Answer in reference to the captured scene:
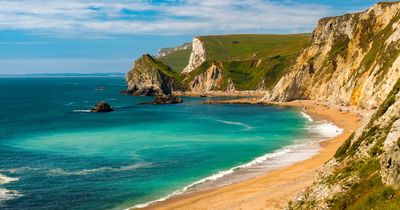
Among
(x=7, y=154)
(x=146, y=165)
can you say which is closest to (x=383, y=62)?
(x=146, y=165)

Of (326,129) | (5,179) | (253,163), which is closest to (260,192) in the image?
(253,163)

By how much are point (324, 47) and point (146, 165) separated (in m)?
122

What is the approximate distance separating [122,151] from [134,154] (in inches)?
149

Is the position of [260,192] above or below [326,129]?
above

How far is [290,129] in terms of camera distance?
98.1 meters

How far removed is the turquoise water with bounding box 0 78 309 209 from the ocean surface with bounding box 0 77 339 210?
0.13m

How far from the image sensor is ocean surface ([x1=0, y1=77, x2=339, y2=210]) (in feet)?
165

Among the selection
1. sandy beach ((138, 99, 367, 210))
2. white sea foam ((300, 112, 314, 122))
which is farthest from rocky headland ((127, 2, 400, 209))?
white sea foam ((300, 112, 314, 122))

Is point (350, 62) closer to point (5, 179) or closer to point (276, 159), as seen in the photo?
point (276, 159)

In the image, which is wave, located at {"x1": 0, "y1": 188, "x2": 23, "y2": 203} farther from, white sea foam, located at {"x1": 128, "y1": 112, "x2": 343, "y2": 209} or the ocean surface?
white sea foam, located at {"x1": 128, "y1": 112, "x2": 343, "y2": 209}

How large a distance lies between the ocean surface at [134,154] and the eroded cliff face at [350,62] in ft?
55.0

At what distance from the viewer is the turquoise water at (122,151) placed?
50.2 metres

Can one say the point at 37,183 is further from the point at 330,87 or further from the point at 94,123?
the point at 330,87

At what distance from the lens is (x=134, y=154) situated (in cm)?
7300
